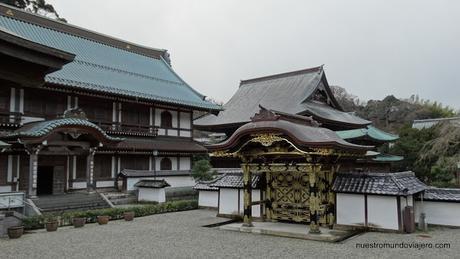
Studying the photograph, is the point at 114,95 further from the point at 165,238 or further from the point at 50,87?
the point at 165,238

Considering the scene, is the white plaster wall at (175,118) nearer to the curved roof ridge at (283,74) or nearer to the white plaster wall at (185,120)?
the white plaster wall at (185,120)

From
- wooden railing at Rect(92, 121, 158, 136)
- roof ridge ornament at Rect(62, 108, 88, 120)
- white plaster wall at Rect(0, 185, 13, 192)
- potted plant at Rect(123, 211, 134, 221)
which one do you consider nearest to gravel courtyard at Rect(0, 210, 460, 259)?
potted plant at Rect(123, 211, 134, 221)

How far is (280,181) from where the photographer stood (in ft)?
46.3

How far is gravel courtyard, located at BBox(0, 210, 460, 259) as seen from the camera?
9.36 m

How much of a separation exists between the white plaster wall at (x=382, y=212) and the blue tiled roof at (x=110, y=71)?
14671mm

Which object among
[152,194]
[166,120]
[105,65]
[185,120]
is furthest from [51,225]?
[185,120]

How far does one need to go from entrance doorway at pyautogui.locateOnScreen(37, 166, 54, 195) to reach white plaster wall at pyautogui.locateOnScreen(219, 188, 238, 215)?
986 cm

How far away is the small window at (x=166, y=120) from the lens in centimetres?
2502

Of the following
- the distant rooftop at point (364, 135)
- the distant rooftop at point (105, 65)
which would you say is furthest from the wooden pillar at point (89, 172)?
the distant rooftop at point (364, 135)

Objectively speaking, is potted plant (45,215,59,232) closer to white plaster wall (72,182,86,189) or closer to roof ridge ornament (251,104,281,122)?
white plaster wall (72,182,86,189)

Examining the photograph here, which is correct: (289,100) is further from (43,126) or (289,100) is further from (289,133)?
(43,126)

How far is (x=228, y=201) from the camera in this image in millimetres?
15781

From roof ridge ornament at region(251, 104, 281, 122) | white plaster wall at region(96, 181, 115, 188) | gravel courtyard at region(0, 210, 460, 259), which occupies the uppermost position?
roof ridge ornament at region(251, 104, 281, 122)

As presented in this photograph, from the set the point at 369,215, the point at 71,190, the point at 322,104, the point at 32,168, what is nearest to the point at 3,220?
the point at 32,168
